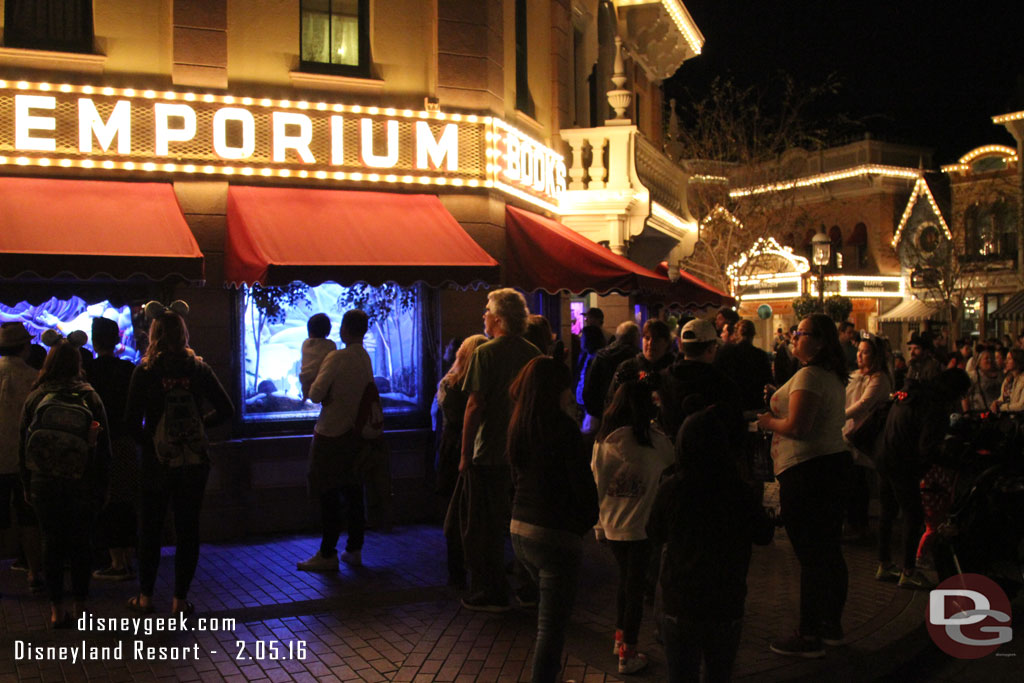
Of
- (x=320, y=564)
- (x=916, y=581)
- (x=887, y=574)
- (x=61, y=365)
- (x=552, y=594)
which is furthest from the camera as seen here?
(x=320, y=564)

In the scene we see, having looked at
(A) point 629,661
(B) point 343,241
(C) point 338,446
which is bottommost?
(A) point 629,661

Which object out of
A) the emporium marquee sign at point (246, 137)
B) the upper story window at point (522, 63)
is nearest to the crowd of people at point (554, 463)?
the emporium marquee sign at point (246, 137)

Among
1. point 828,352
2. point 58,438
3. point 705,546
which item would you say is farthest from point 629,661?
point 58,438

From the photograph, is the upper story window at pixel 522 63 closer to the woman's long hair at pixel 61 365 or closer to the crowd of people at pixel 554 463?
the crowd of people at pixel 554 463

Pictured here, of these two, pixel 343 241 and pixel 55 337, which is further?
pixel 343 241

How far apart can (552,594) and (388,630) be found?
209 cm

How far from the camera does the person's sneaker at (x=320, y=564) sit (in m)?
7.58

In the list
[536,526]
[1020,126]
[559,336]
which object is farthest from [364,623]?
[1020,126]

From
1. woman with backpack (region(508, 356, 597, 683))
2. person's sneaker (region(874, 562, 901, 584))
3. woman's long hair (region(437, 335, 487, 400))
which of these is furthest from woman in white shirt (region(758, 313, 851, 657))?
woman's long hair (region(437, 335, 487, 400))

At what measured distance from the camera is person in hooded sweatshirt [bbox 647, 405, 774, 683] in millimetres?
3914

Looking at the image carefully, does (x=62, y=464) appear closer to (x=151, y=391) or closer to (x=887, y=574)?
(x=151, y=391)

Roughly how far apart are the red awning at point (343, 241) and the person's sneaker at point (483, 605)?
2.99 m

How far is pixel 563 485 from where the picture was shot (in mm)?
4379

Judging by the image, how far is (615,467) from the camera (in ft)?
17.5
